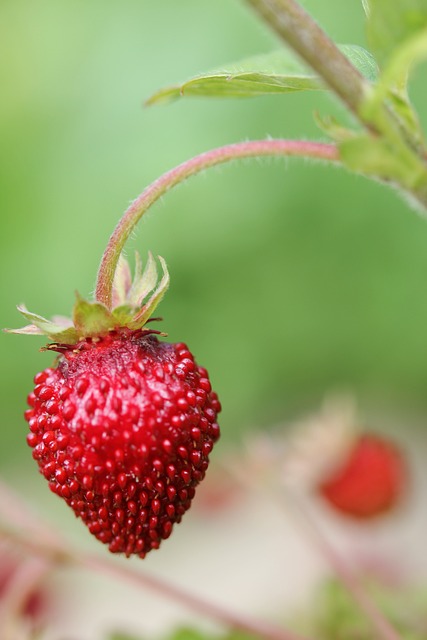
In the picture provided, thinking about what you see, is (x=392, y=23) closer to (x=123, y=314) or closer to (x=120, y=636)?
Result: (x=123, y=314)

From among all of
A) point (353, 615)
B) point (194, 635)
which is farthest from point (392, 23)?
point (353, 615)

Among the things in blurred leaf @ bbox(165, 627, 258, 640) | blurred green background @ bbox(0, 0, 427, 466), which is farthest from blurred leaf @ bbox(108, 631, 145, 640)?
blurred green background @ bbox(0, 0, 427, 466)

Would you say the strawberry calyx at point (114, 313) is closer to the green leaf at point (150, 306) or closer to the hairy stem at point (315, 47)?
the green leaf at point (150, 306)

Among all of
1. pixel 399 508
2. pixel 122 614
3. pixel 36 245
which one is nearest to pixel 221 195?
pixel 36 245

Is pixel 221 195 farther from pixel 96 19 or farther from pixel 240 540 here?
pixel 240 540

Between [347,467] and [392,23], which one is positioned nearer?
[392,23]

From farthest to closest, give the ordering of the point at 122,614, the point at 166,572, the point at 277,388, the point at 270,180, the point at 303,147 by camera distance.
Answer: the point at 277,388 → the point at 270,180 → the point at 166,572 → the point at 122,614 → the point at 303,147

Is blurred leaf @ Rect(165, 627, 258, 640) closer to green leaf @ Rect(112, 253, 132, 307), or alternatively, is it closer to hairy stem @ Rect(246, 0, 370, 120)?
green leaf @ Rect(112, 253, 132, 307)
